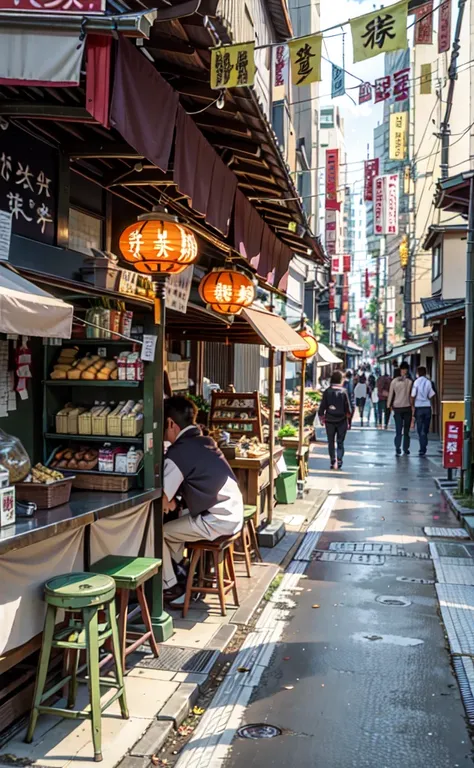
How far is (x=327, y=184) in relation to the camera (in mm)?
27828

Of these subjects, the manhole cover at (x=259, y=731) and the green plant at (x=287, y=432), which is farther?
the green plant at (x=287, y=432)

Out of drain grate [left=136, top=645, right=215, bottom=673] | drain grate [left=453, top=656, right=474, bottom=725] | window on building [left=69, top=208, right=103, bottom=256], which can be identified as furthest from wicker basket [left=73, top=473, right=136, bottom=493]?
drain grate [left=453, top=656, right=474, bottom=725]

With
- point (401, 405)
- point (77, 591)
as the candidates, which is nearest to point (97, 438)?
point (77, 591)

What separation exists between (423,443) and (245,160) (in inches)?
582

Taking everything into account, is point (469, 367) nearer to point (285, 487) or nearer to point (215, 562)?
point (285, 487)

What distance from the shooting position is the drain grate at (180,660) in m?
6.07

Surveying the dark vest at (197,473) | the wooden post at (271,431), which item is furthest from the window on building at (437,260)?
the dark vest at (197,473)

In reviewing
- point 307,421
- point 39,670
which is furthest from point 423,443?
point 39,670

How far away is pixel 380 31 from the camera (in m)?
7.82

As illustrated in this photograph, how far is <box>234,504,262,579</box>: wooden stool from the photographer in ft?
28.2

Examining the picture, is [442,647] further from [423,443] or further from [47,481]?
[423,443]

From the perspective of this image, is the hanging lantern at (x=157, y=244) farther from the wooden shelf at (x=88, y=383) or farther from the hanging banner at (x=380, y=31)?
the hanging banner at (x=380, y=31)

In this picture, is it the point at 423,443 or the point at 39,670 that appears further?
the point at 423,443

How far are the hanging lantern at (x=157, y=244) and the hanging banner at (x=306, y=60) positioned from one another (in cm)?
329
